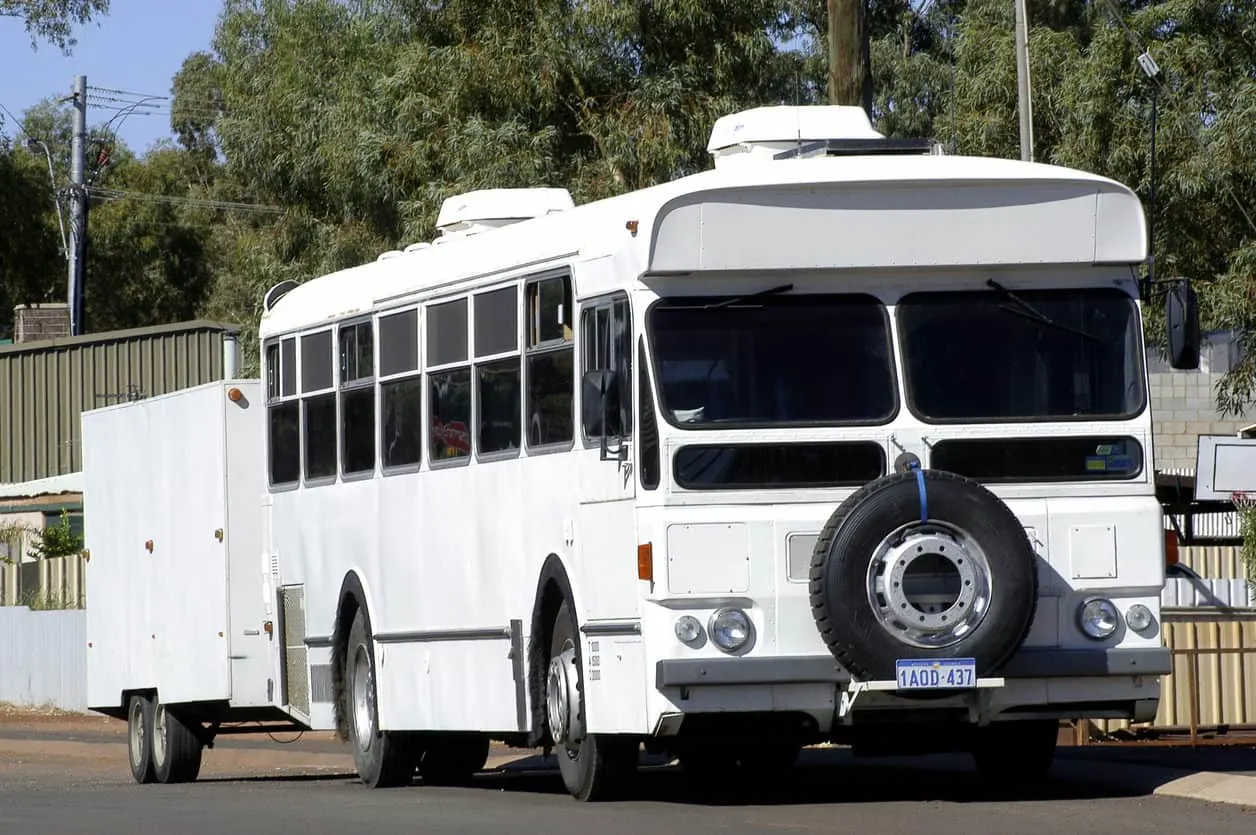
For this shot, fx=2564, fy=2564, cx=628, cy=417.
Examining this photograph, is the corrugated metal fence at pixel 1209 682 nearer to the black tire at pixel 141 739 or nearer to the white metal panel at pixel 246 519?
the white metal panel at pixel 246 519

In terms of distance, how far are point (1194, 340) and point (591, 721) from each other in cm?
358

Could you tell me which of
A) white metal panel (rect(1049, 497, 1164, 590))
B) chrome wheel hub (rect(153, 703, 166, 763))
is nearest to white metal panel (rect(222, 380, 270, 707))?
chrome wheel hub (rect(153, 703, 166, 763))

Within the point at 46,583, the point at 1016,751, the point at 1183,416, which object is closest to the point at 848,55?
the point at 1016,751

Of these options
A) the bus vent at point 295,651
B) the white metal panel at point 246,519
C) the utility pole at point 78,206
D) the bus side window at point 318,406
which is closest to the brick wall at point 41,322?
the utility pole at point 78,206

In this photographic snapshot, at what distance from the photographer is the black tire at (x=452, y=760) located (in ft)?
55.7

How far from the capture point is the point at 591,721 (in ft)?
42.9

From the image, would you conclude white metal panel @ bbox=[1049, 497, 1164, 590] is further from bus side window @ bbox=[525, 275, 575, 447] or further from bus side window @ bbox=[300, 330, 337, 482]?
bus side window @ bbox=[300, 330, 337, 482]

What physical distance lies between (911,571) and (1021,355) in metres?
1.36

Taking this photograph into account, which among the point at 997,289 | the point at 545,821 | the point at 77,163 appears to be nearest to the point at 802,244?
the point at 997,289

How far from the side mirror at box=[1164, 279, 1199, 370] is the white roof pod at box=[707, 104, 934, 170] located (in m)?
1.76

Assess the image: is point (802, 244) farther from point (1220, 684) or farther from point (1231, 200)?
point (1231, 200)

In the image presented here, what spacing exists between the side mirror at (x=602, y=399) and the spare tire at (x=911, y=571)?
1280 millimetres

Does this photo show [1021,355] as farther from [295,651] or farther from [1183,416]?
[1183,416]

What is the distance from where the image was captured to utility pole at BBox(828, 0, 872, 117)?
2066 cm
